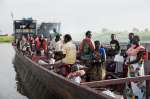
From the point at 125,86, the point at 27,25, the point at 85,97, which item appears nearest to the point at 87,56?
Result: the point at 125,86

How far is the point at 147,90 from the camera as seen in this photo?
8922 millimetres

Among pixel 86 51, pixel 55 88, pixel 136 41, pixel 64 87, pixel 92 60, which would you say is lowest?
pixel 55 88

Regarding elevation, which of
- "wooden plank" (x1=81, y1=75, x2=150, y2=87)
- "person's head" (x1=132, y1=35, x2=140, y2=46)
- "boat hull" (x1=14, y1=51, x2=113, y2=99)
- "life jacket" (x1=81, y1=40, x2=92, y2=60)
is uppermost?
"person's head" (x1=132, y1=35, x2=140, y2=46)

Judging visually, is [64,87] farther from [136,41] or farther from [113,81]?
[136,41]

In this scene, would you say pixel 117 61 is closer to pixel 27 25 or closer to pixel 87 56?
pixel 87 56

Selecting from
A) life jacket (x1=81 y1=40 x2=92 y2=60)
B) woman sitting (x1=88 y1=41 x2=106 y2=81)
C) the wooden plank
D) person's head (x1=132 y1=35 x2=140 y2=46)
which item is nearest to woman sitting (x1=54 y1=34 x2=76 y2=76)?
life jacket (x1=81 y1=40 x2=92 y2=60)

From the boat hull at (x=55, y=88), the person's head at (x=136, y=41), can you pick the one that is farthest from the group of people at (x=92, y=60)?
the boat hull at (x=55, y=88)

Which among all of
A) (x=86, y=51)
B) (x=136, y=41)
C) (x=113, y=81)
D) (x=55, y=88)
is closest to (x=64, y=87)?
(x=55, y=88)

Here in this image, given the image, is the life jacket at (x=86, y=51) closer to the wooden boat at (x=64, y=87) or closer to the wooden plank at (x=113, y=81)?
the wooden boat at (x=64, y=87)

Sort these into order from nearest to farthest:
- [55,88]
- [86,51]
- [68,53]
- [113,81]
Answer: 1. [113,81]
2. [55,88]
3. [68,53]
4. [86,51]

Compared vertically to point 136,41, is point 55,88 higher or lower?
lower

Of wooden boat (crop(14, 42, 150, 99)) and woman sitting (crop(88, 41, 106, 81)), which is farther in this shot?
woman sitting (crop(88, 41, 106, 81))

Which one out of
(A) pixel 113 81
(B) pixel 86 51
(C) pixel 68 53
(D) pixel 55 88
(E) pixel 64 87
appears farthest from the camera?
(B) pixel 86 51

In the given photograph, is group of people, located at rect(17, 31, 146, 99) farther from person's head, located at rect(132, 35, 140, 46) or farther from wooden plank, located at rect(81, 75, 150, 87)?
wooden plank, located at rect(81, 75, 150, 87)
